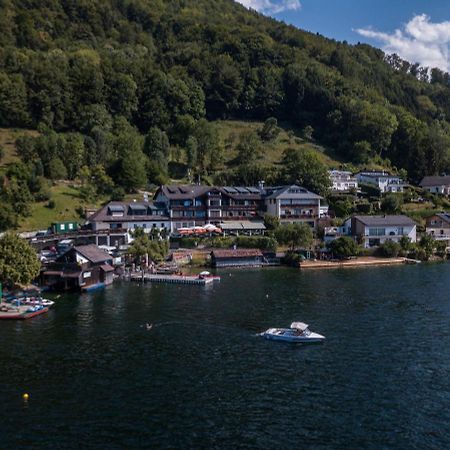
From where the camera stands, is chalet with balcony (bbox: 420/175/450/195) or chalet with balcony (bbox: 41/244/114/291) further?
chalet with balcony (bbox: 420/175/450/195)

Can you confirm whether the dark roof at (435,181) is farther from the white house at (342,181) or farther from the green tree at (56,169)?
the green tree at (56,169)

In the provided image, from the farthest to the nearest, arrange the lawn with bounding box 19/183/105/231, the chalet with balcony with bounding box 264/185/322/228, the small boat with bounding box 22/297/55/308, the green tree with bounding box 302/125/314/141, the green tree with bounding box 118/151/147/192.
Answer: the green tree with bounding box 302/125/314/141
the green tree with bounding box 118/151/147/192
the chalet with balcony with bounding box 264/185/322/228
the lawn with bounding box 19/183/105/231
the small boat with bounding box 22/297/55/308

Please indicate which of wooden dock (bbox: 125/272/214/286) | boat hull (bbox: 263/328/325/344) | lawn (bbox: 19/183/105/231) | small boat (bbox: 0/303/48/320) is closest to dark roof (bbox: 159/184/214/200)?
lawn (bbox: 19/183/105/231)

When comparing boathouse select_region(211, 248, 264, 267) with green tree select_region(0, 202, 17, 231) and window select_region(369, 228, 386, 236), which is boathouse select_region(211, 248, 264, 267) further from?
green tree select_region(0, 202, 17, 231)

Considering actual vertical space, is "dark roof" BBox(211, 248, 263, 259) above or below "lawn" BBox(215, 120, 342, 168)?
below

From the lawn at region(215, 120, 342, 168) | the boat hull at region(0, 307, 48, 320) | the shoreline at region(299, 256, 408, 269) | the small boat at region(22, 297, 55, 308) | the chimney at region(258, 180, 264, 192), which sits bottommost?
the boat hull at region(0, 307, 48, 320)

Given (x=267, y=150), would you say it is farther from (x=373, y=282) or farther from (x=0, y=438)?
(x=0, y=438)

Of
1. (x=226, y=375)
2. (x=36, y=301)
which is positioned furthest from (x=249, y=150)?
(x=226, y=375)

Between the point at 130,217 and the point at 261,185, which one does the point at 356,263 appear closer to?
the point at 261,185
